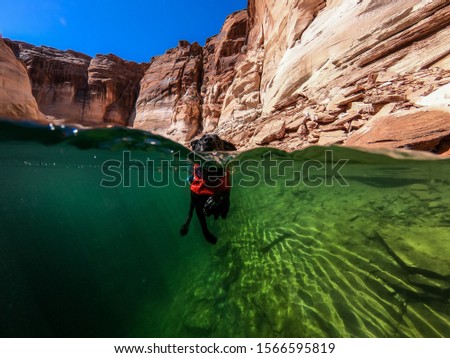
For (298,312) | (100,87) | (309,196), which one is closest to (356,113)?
(309,196)

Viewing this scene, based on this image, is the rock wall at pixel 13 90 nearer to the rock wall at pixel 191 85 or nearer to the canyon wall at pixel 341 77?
the canyon wall at pixel 341 77

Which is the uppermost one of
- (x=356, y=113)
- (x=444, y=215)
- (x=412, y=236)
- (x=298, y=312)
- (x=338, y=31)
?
(x=338, y=31)

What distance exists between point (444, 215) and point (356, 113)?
4.02 metres

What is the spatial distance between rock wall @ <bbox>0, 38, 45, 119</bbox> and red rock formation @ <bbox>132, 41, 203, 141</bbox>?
17.1 meters

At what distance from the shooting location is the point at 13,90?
8859 mm

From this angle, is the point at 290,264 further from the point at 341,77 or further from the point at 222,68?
the point at 222,68

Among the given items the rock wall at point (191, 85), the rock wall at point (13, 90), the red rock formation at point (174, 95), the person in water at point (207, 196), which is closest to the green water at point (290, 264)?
the person in water at point (207, 196)

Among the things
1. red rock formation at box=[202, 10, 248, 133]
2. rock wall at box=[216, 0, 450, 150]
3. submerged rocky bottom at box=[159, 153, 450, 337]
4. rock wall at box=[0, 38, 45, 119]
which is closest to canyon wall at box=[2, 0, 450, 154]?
rock wall at box=[216, 0, 450, 150]

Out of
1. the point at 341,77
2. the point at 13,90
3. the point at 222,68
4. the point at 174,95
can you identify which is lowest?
the point at 13,90

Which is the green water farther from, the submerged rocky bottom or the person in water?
the person in water

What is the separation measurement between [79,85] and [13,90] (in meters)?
37.2

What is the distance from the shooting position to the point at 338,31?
9891mm

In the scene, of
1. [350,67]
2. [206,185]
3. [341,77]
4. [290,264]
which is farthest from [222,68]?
[290,264]

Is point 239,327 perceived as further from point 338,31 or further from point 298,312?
point 338,31
